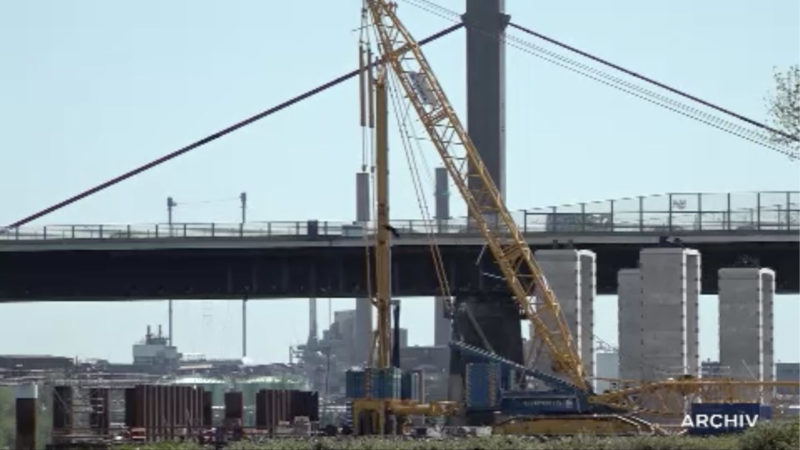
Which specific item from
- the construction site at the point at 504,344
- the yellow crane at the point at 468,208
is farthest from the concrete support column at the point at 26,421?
the yellow crane at the point at 468,208

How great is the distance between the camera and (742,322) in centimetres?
14200

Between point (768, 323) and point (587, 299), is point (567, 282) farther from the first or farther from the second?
point (768, 323)

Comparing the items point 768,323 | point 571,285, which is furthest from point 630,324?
point 768,323

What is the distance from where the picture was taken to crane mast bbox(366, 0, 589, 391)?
136m

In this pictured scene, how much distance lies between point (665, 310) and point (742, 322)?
20.3ft

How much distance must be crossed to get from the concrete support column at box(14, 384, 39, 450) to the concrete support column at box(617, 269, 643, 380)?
52903 mm

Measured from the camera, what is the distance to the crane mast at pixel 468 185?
5364 inches

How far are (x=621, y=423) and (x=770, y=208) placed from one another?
5439cm

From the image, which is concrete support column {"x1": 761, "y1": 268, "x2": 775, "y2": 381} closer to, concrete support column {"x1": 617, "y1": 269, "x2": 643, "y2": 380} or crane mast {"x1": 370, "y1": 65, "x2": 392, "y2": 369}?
concrete support column {"x1": 617, "y1": 269, "x2": 643, "y2": 380}

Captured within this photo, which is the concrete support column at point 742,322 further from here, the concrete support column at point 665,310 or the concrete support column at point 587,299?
the concrete support column at point 587,299

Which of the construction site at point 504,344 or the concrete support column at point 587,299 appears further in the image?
the concrete support column at point 587,299

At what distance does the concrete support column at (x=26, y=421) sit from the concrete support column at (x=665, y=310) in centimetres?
5234

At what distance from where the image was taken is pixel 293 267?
520 ft

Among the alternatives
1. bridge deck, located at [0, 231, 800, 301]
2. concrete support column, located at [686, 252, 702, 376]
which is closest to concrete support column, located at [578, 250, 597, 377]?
concrete support column, located at [686, 252, 702, 376]
